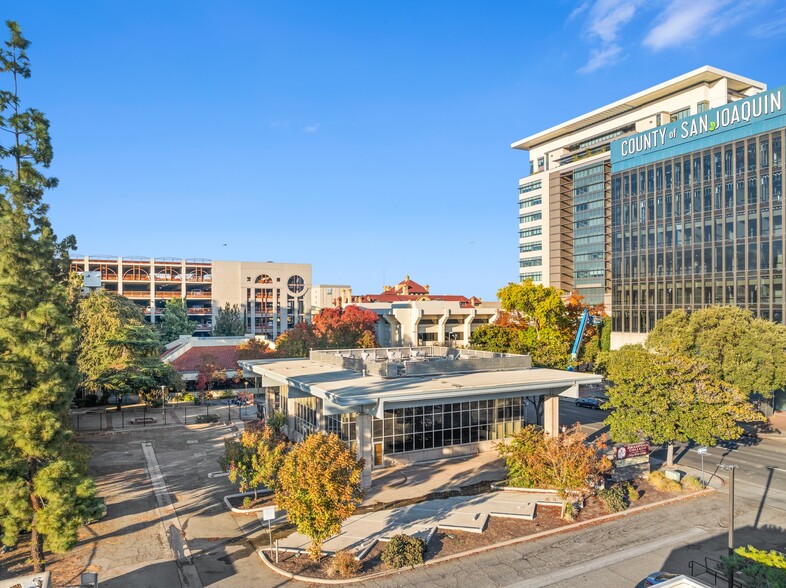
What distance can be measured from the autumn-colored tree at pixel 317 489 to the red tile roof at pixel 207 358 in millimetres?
54406

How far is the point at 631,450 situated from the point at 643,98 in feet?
289

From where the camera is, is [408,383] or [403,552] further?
[408,383]

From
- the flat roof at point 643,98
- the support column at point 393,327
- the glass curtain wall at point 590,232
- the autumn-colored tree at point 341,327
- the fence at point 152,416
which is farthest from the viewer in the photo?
the glass curtain wall at point 590,232

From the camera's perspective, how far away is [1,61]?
3225 cm

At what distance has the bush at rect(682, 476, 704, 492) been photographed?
33.2m

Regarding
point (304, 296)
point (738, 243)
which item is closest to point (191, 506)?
point (738, 243)

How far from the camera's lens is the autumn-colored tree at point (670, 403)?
3375 cm

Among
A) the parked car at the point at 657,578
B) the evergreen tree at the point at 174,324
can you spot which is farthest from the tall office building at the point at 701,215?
the evergreen tree at the point at 174,324

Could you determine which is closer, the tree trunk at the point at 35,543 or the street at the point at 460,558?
the tree trunk at the point at 35,543

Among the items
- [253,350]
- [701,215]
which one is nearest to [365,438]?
[253,350]

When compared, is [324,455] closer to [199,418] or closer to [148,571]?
[148,571]

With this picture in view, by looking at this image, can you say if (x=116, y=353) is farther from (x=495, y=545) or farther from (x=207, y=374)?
(x=495, y=545)

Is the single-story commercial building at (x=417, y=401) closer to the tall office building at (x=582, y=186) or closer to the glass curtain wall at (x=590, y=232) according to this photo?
the tall office building at (x=582, y=186)

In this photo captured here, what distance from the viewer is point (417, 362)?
42.4m
